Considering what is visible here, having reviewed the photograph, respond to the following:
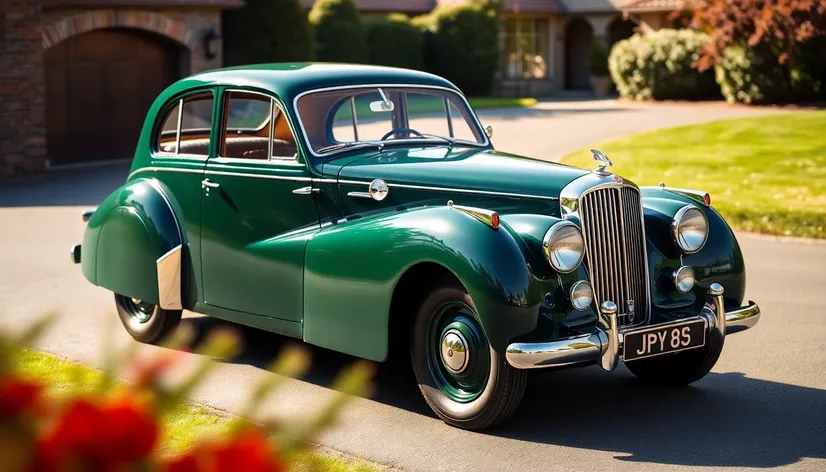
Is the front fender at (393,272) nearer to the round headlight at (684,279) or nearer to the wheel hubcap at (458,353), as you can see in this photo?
the wheel hubcap at (458,353)

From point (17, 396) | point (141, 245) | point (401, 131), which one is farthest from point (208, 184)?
point (17, 396)

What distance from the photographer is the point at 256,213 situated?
22.4ft

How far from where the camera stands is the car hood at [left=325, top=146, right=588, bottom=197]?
5.93 meters

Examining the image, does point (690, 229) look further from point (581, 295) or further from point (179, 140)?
point (179, 140)

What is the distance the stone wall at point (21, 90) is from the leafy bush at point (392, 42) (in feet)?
58.9

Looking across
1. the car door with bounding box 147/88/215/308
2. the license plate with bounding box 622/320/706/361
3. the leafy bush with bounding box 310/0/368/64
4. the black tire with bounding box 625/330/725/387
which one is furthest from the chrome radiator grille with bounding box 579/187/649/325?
the leafy bush with bounding box 310/0/368/64

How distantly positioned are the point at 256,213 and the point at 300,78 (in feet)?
2.89

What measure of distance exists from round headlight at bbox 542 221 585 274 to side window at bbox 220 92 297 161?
6.36 feet

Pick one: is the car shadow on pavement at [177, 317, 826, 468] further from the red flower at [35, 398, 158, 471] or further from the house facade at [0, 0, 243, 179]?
the house facade at [0, 0, 243, 179]

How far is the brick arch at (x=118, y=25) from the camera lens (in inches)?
808

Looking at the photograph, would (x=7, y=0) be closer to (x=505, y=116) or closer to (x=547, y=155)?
(x=547, y=155)

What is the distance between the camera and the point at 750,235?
495 inches

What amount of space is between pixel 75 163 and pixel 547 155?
884 centimetres

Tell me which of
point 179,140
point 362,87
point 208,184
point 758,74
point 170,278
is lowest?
point 170,278
